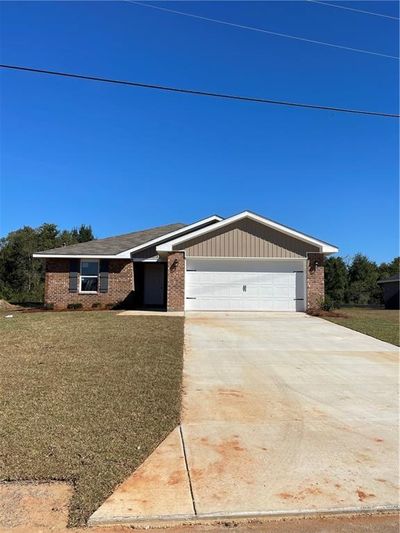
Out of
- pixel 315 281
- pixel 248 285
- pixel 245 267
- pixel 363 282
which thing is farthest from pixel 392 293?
pixel 245 267

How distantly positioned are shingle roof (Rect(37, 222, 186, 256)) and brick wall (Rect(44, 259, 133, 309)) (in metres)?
0.48

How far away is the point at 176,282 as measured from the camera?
1953 centimetres

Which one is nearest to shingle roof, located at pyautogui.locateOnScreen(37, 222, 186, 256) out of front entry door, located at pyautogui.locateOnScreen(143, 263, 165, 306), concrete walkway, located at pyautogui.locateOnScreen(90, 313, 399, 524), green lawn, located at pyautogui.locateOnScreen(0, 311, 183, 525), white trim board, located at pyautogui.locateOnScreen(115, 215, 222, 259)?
white trim board, located at pyautogui.locateOnScreen(115, 215, 222, 259)

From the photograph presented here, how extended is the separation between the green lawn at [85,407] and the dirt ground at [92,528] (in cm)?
13

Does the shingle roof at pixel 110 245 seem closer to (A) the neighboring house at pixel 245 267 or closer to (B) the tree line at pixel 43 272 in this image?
(A) the neighboring house at pixel 245 267

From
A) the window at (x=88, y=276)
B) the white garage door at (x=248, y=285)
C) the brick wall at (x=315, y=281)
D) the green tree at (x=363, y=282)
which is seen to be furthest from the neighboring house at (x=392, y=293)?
the window at (x=88, y=276)

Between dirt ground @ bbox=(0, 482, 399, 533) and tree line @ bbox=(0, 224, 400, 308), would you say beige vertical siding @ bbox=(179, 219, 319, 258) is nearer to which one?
dirt ground @ bbox=(0, 482, 399, 533)

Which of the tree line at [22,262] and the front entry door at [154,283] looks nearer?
the front entry door at [154,283]

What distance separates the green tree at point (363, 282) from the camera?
136 ft

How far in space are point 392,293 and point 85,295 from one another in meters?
21.0

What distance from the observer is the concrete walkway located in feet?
12.8

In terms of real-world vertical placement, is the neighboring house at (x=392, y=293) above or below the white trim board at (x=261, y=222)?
below

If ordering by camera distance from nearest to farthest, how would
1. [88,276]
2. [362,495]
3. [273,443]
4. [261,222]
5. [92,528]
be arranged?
1. [92,528]
2. [362,495]
3. [273,443]
4. [261,222]
5. [88,276]

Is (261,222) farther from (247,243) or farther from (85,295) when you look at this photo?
(85,295)
